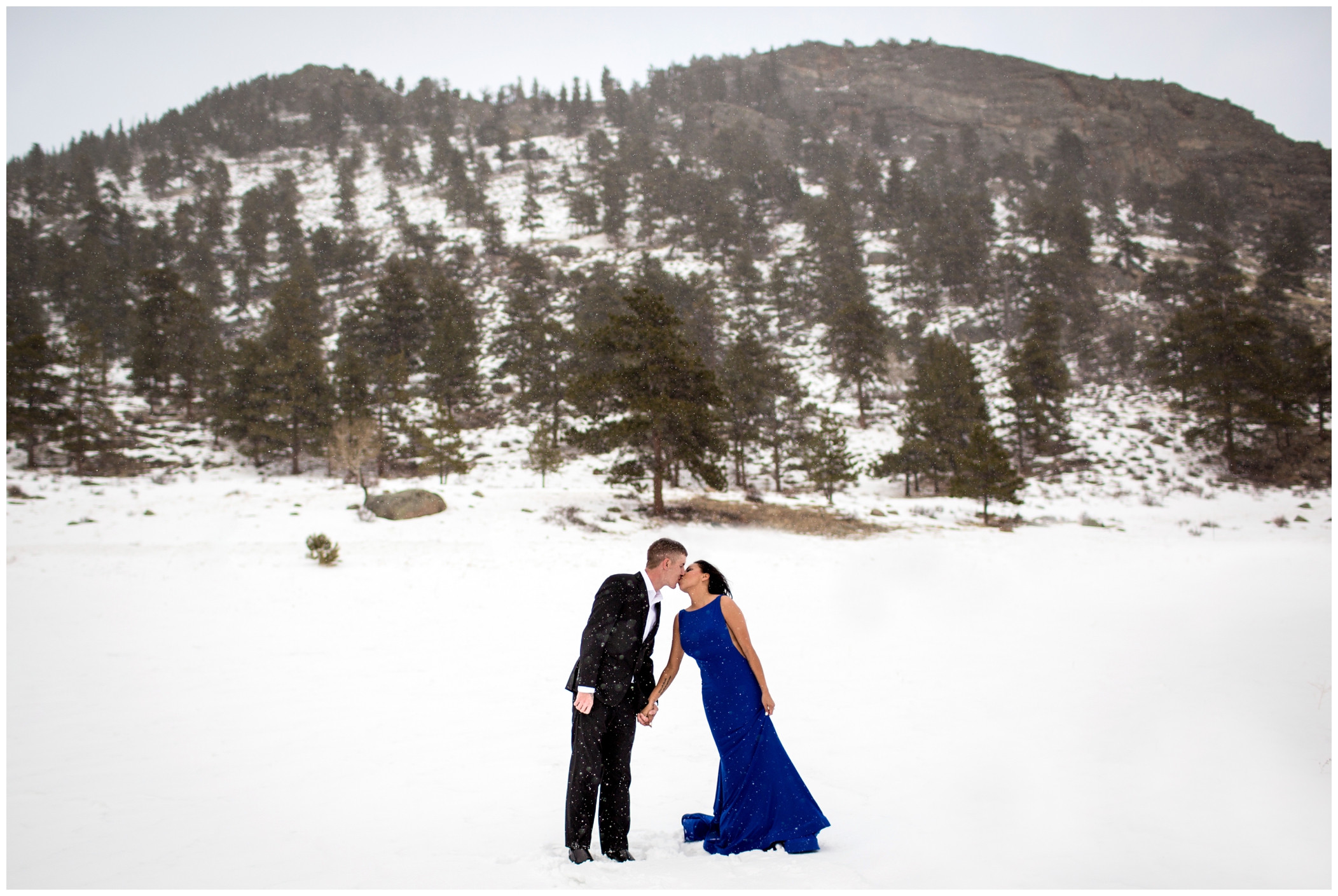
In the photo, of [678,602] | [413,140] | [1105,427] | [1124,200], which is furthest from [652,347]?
[413,140]

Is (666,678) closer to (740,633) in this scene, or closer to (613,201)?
(740,633)

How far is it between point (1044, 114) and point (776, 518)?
111 metres

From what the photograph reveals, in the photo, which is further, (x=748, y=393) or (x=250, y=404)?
(x=748, y=393)

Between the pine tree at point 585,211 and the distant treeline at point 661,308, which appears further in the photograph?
the pine tree at point 585,211

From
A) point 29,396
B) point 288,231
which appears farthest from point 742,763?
point 288,231

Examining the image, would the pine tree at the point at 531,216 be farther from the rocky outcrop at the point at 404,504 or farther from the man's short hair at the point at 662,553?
the man's short hair at the point at 662,553

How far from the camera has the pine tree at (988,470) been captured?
21.2 m

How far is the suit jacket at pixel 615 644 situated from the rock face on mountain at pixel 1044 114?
91.7m

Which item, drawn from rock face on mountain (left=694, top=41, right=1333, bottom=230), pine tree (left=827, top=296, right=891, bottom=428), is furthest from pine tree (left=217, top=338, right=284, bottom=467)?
rock face on mountain (left=694, top=41, right=1333, bottom=230)

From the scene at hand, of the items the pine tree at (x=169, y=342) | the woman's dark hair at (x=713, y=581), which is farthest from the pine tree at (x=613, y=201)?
the woman's dark hair at (x=713, y=581)

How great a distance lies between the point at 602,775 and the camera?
365 centimetres

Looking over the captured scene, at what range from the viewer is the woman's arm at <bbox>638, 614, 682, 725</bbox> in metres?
3.63

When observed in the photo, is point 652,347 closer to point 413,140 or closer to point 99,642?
point 99,642

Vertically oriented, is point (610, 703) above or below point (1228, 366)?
below
